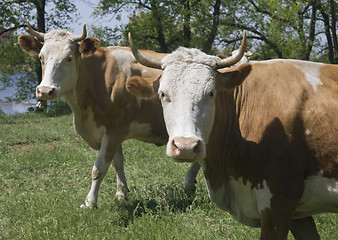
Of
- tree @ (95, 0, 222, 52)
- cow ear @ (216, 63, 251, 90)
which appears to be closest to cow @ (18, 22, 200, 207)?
cow ear @ (216, 63, 251, 90)

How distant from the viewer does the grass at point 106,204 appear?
455 centimetres

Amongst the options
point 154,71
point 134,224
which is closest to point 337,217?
point 134,224

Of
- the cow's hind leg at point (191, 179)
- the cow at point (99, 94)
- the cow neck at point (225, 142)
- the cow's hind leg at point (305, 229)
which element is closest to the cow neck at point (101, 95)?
the cow at point (99, 94)

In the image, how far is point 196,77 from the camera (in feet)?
10.5

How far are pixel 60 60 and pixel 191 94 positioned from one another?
10.7ft

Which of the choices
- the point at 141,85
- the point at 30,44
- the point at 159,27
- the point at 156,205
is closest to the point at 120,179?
the point at 156,205

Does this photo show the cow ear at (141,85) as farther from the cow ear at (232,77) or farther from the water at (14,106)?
the water at (14,106)

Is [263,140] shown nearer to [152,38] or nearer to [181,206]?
[181,206]

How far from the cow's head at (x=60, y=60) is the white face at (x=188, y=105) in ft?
9.03

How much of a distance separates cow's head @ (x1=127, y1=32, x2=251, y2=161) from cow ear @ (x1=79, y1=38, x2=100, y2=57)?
2.69 m

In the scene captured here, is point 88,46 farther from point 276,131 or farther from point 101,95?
point 276,131

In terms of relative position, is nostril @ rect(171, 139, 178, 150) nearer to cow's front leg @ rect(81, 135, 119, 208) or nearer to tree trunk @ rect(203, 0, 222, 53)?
cow's front leg @ rect(81, 135, 119, 208)

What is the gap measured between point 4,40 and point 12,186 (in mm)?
19736

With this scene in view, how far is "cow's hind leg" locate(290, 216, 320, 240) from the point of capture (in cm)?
374
